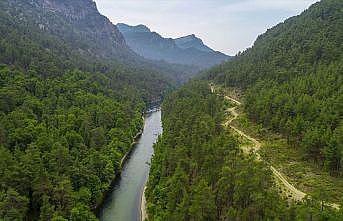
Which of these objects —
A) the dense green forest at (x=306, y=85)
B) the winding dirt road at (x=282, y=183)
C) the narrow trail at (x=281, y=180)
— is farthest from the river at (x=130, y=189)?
the dense green forest at (x=306, y=85)

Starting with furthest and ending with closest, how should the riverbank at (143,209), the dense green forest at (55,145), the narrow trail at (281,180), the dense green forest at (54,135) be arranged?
the riverbank at (143,209) < the dense green forest at (54,135) < the dense green forest at (55,145) < the narrow trail at (281,180)

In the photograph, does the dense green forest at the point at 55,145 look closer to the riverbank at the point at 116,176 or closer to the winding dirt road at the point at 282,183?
the riverbank at the point at 116,176

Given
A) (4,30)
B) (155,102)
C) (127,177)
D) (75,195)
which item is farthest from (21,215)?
(155,102)

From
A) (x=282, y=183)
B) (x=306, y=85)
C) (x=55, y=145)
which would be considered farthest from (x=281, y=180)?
(x=306, y=85)

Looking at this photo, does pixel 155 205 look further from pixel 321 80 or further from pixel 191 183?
pixel 321 80

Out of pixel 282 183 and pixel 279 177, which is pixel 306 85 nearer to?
pixel 279 177
